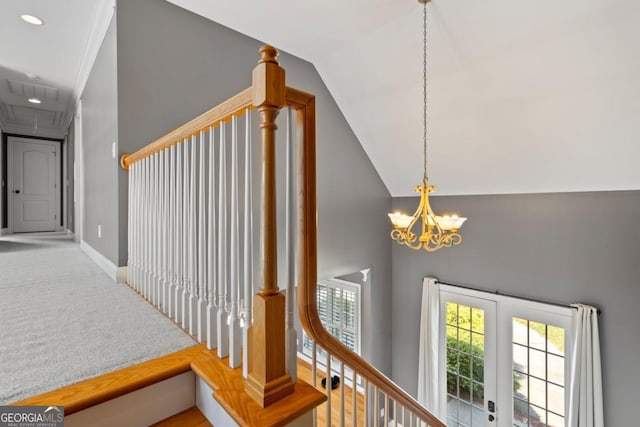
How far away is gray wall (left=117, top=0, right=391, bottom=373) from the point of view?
94.8 inches

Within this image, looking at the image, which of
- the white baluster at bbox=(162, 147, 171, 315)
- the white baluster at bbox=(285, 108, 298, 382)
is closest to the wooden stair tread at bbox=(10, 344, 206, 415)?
the white baluster at bbox=(285, 108, 298, 382)

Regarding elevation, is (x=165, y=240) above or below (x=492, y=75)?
below

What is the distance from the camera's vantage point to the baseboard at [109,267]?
234cm

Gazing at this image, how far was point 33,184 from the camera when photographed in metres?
5.99

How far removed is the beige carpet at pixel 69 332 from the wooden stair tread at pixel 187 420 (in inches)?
8.7

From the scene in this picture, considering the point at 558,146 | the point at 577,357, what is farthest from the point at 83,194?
the point at 577,357

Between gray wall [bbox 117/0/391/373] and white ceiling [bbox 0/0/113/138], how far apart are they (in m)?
0.50

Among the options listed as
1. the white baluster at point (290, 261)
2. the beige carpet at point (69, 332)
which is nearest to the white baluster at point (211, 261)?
the beige carpet at point (69, 332)

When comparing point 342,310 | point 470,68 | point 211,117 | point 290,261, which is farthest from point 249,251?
point 342,310

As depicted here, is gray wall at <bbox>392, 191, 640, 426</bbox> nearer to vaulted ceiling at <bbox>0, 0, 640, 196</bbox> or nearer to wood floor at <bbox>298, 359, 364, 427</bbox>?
vaulted ceiling at <bbox>0, 0, 640, 196</bbox>

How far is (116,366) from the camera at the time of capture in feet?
3.56

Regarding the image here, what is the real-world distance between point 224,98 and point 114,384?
2565mm

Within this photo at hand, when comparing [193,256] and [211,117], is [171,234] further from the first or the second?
[211,117]

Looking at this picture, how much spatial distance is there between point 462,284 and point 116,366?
3909mm
